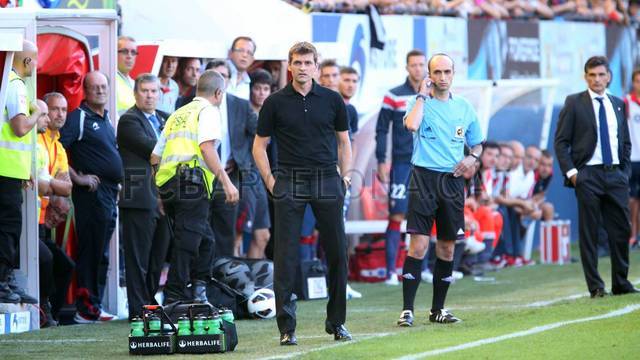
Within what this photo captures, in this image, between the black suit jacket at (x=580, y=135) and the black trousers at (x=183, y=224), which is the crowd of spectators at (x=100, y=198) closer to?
the black trousers at (x=183, y=224)

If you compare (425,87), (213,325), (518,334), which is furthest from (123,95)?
(518,334)

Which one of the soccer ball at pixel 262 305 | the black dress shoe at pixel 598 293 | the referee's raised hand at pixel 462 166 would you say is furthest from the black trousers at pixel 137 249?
the black dress shoe at pixel 598 293

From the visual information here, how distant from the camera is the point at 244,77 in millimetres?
15188

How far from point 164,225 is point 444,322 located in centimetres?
304

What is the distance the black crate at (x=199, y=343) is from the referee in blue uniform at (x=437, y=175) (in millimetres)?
2106

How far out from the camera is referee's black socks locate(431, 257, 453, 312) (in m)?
11.9

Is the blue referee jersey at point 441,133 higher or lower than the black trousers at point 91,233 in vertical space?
higher

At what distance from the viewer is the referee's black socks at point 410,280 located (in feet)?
38.7

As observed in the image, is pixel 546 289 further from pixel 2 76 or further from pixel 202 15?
pixel 2 76

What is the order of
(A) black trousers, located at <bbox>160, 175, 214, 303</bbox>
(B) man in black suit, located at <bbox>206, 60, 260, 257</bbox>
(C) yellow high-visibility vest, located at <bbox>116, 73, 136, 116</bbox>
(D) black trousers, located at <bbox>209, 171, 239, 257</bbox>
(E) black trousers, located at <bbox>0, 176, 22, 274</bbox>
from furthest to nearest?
(B) man in black suit, located at <bbox>206, 60, 260, 257</bbox> → (C) yellow high-visibility vest, located at <bbox>116, 73, 136, 116</bbox> → (D) black trousers, located at <bbox>209, 171, 239, 257</bbox> → (A) black trousers, located at <bbox>160, 175, 214, 303</bbox> → (E) black trousers, located at <bbox>0, 176, 22, 274</bbox>

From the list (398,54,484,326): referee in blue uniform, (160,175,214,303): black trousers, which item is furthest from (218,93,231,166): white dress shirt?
(398,54,484,326): referee in blue uniform

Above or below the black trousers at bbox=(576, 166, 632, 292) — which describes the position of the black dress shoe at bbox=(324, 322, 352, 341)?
below

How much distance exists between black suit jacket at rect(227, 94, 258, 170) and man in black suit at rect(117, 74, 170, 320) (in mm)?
1402

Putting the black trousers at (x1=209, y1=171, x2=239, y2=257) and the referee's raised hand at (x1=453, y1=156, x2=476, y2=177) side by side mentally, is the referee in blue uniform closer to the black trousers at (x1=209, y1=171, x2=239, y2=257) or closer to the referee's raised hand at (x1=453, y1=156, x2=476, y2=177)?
the referee's raised hand at (x1=453, y1=156, x2=476, y2=177)
